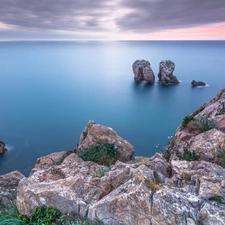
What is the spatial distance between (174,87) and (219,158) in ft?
232

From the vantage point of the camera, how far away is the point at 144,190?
4.94 metres

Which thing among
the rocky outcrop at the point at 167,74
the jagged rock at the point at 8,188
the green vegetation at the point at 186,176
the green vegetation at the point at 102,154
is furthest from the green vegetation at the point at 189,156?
the rocky outcrop at the point at 167,74

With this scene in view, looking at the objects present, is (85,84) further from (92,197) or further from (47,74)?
(92,197)

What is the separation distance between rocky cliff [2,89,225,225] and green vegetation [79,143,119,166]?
2330 mm

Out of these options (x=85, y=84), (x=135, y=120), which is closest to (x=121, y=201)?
(x=135, y=120)

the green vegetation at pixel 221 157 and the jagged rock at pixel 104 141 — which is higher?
the green vegetation at pixel 221 157

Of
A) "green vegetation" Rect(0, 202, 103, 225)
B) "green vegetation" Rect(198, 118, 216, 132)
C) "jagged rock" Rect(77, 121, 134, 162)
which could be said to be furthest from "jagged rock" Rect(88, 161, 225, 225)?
"jagged rock" Rect(77, 121, 134, 162)

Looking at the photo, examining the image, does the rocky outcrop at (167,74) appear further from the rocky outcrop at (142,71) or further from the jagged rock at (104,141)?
the jagged rock at (104,141)

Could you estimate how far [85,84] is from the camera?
248 feet

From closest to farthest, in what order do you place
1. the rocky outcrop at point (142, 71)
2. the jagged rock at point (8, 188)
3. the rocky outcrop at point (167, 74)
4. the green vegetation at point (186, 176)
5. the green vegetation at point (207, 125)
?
the green vegetation at point (186, 176) → the jagged rock at point (8, 188) → the green vegetation at point (207, 125) → the rocky outcrop at point (167, 74) → the rocky outcrop at point (142, 71)

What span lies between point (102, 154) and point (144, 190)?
211 inches

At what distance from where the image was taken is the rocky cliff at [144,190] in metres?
4.56

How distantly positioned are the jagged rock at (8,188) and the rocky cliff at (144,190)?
1.61m

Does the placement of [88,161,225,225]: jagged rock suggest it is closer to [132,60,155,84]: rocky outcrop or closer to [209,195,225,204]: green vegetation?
[209,195,225,204]: green vegetation
